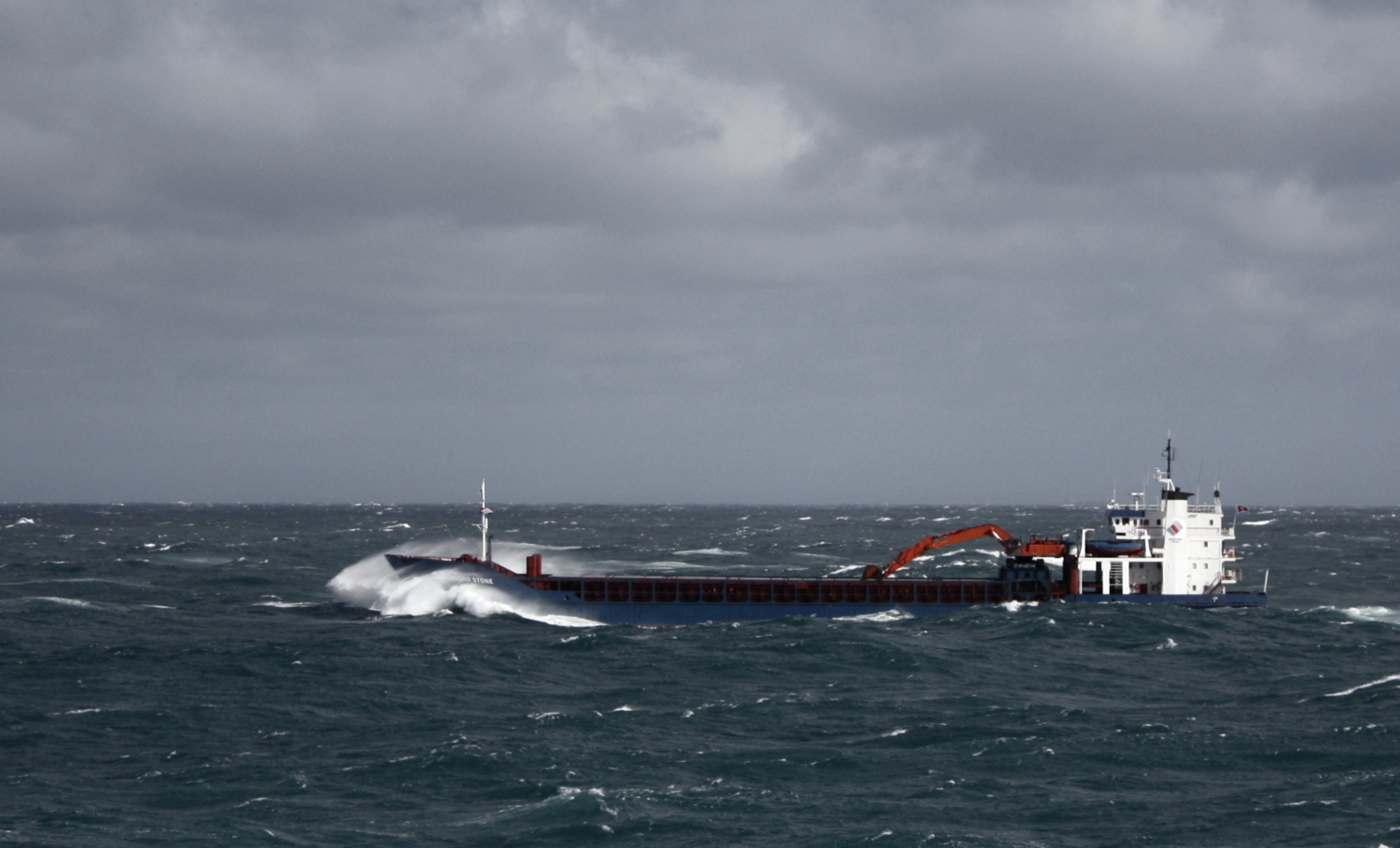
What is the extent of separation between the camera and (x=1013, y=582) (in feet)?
279

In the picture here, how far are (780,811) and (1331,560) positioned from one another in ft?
447

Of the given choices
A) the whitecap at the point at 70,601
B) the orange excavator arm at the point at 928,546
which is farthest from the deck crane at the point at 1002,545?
the whitecap at the point at 70,601

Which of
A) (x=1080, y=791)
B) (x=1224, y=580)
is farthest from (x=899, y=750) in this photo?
(x=1224, y=580)

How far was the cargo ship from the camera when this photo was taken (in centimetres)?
8156

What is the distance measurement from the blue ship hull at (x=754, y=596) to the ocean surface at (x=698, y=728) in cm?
203

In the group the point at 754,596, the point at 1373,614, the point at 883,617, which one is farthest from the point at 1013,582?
the point at 1373,614

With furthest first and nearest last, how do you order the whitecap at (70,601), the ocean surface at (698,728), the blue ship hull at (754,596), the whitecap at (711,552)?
the whitecap at (711,552) < the whitecap at (70,601) < the blue ship hull at (754,596) < the ocean surface at (698,728)

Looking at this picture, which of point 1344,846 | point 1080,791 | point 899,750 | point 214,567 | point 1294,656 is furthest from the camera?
point 214,567

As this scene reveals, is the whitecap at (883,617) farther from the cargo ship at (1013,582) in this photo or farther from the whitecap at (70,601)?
the whitecap at (70,601)

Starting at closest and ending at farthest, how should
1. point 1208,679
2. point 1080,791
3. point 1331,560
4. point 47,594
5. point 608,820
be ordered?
point 608,820, point 1080,791, point 1208,679, point 47,594, point 1331,560

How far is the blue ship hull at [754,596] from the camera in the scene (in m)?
79.2

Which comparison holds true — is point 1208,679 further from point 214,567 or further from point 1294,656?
point 214,567

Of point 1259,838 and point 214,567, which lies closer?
point 1259,838

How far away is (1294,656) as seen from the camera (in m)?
65.4
